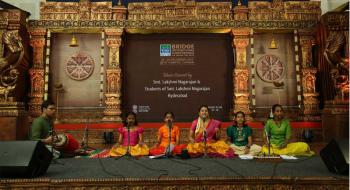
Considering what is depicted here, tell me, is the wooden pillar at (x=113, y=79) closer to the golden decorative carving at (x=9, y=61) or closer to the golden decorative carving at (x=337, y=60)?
the golden decorative carving at (x=9, y=61)

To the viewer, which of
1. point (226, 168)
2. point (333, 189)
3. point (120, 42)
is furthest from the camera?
point (120, 42)

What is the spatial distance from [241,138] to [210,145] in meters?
0.76

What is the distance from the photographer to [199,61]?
861cm

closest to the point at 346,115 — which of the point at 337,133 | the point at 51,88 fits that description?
the point at 337,133

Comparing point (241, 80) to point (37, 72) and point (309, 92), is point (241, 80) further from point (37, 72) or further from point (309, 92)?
point (37, 72)

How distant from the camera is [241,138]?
600 cm

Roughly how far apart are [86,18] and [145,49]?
1.84 meters

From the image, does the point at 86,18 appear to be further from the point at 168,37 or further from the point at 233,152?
the point at 233,152

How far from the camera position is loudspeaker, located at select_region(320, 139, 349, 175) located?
340 cm

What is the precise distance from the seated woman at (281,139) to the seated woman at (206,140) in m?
Answer: 0.76

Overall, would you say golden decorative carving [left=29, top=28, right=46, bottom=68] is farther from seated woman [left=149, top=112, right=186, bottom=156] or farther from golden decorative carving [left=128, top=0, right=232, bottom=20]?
seated woman [left=149, top=112, right=186, bottom=156]

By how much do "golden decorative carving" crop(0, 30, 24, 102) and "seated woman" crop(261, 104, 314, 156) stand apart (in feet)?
19.1

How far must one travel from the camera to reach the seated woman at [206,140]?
5.51 meters

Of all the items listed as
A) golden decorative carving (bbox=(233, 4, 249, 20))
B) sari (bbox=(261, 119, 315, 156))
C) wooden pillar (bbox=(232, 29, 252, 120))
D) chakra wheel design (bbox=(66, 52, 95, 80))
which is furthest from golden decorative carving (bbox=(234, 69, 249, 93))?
chakra wheel design (bbox=(66, 52, 95, 80))
